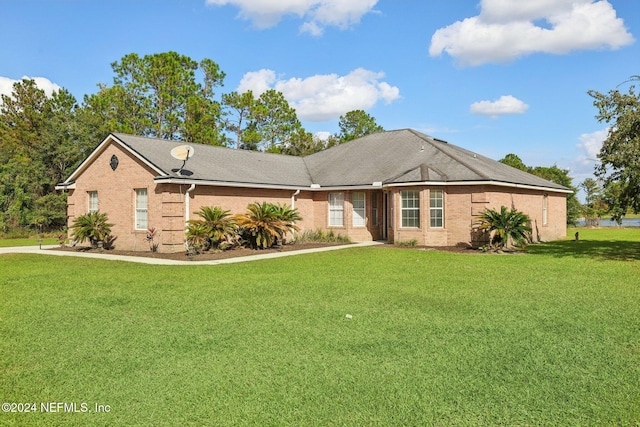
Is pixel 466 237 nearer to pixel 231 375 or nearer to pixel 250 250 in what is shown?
pixel 250 250

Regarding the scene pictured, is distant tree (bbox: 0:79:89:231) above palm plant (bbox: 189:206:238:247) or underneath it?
above

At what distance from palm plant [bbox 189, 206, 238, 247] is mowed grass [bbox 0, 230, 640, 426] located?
6.21 metres

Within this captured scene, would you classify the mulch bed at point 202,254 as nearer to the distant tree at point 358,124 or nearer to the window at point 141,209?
the window at point 141,209

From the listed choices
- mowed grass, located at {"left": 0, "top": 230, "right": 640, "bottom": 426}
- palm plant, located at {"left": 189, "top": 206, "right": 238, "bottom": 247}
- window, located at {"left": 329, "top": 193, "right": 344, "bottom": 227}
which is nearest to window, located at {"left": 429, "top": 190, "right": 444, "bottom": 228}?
window, located at {"left": 329, "top": 193, "right": 344, "bottom": 227}

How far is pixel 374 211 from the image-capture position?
2303 cm

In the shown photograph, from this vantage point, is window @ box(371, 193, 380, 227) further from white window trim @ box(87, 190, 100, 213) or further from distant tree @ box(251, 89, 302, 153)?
distant tree @ box(251, 89, 302, 153)

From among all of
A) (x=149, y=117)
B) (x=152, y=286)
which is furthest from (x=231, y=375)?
(x=149, y=117)

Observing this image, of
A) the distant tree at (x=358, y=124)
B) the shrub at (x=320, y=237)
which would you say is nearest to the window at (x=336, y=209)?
the shrub at (x=320, y=237)

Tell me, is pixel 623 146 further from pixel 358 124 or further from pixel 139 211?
pixel 358 124

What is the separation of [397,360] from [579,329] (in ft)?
10.1

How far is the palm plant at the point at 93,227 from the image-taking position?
1858cm

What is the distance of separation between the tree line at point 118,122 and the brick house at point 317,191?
1253 centimetres

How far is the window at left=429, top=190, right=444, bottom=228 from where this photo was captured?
19.7 m

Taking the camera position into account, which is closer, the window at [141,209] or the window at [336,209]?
the window at [141,209]
